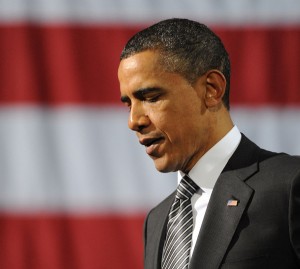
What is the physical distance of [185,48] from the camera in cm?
107

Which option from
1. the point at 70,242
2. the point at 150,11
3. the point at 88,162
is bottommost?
the point at 70,242

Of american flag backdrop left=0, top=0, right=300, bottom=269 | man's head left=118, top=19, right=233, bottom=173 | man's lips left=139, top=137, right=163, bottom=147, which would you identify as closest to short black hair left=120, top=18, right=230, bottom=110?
man's head left=118, top=19, right=233, bottom=173

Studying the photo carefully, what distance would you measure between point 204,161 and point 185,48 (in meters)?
0.18

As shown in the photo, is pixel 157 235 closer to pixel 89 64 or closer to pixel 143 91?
pixel 143 91

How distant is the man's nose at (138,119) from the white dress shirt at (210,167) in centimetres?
11

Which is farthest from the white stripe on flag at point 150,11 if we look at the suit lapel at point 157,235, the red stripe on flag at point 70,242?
the suit lapel at point 157,235

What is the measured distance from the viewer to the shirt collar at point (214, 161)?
3.52 feet

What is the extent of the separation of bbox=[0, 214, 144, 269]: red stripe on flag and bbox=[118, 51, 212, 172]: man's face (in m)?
0.87

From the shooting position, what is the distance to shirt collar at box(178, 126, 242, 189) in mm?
1072

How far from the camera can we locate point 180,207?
1.10 meters

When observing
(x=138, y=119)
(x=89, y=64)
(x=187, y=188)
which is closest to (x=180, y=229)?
(x=187, y=188)

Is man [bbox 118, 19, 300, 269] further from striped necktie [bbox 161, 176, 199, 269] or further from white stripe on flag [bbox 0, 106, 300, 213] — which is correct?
white stripe on flag [bbox 0, 106, 300, 213]

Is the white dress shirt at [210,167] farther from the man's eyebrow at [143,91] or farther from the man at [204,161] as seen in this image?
the man's eyebrow at [143,91]

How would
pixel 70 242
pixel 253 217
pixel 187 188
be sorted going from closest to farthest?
pixel 253 217
pixel 187 188
pixel 70 242
